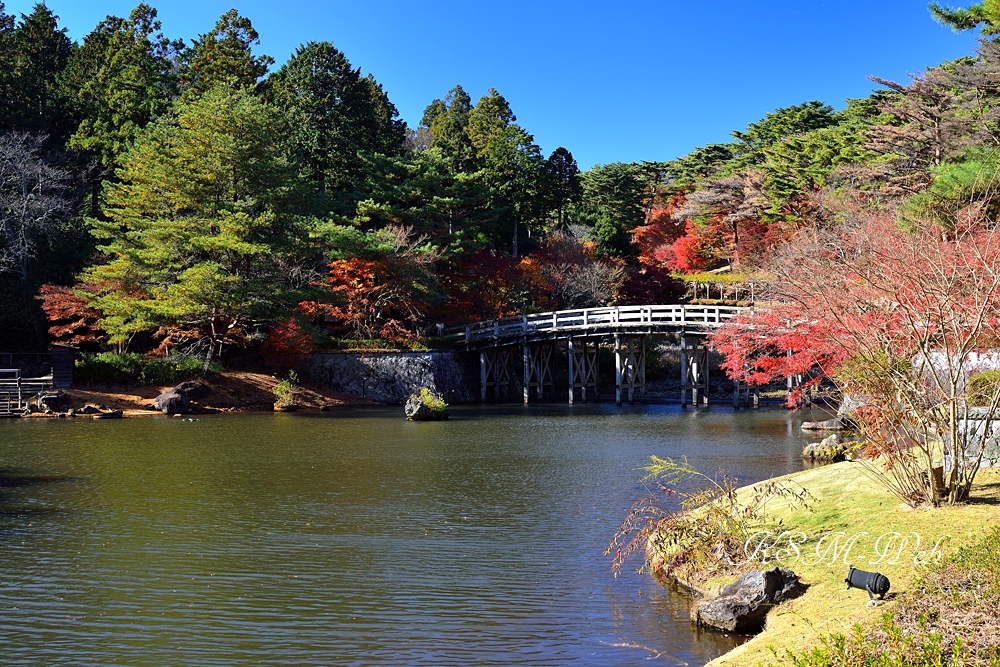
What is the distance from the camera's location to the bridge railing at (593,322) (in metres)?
34.7

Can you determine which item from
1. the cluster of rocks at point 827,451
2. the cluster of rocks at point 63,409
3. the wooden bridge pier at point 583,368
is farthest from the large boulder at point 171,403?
the cluster of rocks at point 827,451

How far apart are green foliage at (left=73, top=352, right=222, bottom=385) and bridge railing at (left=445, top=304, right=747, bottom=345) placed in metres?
11.0

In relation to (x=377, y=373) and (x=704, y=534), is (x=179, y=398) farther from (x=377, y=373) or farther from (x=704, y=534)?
(x=704, y=534)

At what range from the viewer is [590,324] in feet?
121

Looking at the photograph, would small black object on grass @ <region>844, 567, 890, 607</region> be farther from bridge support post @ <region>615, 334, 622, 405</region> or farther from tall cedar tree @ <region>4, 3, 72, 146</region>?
tall cedar tree @ <region>4, 3, 72, 146</region>

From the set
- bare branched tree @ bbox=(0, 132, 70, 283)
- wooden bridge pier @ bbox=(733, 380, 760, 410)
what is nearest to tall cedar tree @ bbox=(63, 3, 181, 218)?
bare branched tree @ bbox=(0, 132, 70, 283)

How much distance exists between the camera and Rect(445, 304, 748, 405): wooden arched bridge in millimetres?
35438

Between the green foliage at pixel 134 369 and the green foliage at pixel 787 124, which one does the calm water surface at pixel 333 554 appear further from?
the green foliage at pixel 787 124

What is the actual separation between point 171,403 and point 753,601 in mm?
25357

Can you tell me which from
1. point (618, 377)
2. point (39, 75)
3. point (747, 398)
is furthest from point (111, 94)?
point (747, 398)

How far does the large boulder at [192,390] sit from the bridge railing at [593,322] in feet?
37.0

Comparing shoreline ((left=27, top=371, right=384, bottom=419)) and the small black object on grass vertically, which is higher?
shoreline ((left=27, top=371, right=384, bottom=419))

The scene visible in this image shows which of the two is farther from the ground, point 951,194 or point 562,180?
point 562,180

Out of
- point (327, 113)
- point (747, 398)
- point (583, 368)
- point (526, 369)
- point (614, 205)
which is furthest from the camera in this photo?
point (614, 205)
